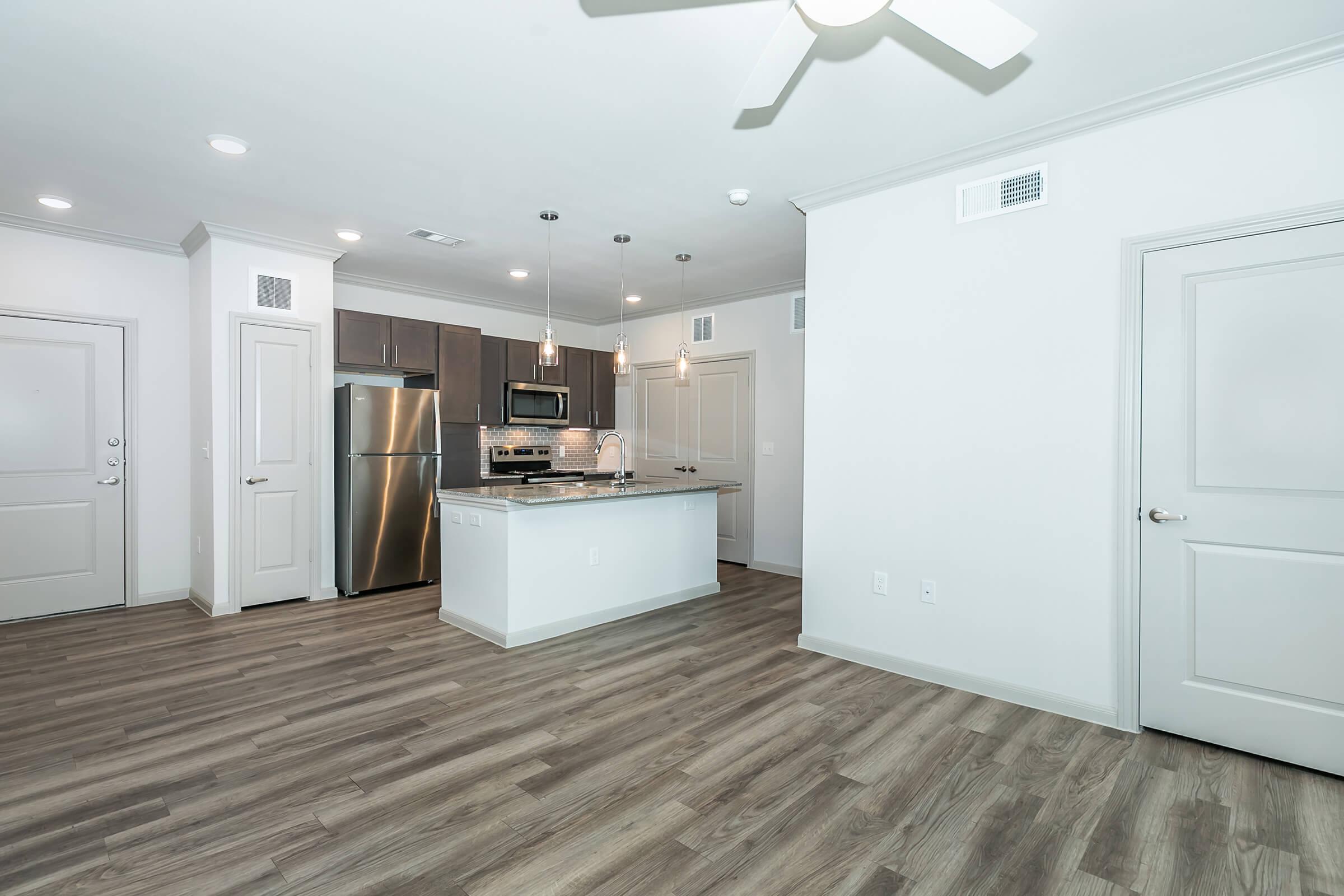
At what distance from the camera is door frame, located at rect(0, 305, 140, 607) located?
4746mm

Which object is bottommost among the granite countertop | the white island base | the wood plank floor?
the wood plank floor

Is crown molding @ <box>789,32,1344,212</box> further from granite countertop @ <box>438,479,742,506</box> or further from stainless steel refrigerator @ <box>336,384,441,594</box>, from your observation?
stainless steel refrigerator @ <box>336,384,441,594</box>

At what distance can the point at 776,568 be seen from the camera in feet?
20.2

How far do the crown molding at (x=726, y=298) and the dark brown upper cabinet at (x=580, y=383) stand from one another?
609 mm

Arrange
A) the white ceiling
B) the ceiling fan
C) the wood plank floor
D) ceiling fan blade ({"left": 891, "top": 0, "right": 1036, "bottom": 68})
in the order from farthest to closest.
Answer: the white ceiling
the wood plank floor
ceiling fan blade ({"left": 891, "top": 0, "right": 1036, "bottom": 68})
the ceiling fan

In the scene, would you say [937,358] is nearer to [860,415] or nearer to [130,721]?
[860,415]

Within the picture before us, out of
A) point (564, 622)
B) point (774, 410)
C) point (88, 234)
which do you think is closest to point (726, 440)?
point (774, 410)

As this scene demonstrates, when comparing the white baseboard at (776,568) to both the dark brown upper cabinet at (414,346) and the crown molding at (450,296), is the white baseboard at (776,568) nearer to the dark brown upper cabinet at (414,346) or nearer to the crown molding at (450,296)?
the crown molding at (450,296)

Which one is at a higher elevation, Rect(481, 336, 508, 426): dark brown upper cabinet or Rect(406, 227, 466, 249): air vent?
Rect(406, 227, 466, 249): air vent

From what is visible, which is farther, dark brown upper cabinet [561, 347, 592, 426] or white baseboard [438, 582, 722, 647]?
dark brown upper cabinet [561, 347, 592, 426]

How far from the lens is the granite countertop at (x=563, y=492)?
12.7 ft

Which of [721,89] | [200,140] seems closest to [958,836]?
[721,89]

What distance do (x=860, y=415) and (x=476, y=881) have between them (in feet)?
9.11

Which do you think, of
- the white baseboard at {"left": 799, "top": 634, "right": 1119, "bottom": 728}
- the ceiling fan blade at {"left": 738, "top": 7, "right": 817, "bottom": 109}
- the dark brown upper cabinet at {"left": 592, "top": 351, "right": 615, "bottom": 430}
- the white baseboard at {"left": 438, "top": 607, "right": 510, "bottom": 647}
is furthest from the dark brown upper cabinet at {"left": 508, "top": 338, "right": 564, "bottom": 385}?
the ceiling fan blade at {"left": 738, "top": 7, "right": 817, "bottom": 109}
